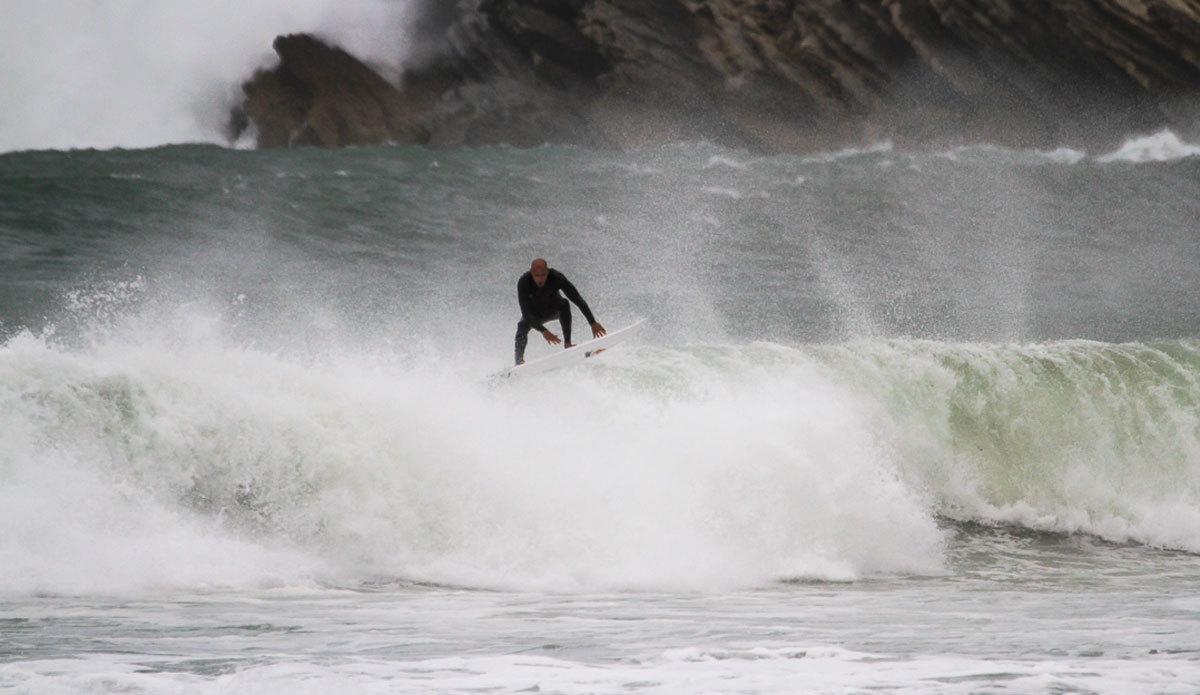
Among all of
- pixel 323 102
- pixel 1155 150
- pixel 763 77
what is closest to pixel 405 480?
pixel 1155 150

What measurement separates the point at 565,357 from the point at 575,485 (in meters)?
1.46

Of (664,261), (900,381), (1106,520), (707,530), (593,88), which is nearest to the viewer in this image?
(707,530)

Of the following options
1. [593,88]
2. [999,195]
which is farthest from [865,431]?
[593,88]

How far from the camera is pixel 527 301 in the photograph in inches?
397

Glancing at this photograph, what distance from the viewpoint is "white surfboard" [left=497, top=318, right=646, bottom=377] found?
10.3 metres

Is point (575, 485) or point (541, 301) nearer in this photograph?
point (575, 485)

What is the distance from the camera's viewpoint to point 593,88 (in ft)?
150

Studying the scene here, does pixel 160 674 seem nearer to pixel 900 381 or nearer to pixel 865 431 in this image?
pixel 865 431

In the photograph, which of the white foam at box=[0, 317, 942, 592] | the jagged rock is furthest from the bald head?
the jagged rock

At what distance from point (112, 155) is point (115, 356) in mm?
20189

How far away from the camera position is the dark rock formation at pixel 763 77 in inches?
1417

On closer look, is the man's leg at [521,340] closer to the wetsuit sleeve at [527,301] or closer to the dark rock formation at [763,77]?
the wetsuit sleeve at [527,301]

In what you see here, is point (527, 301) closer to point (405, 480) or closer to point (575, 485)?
point (575, 485)

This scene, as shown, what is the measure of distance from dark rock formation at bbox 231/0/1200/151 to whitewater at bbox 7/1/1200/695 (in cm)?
1958
